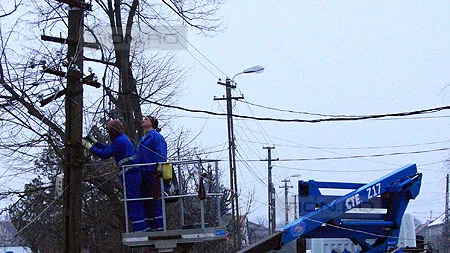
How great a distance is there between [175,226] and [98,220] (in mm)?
2506

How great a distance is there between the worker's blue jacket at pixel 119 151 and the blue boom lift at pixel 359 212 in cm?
280

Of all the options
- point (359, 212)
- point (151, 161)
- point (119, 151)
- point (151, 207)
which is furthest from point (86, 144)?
point (359, 212)

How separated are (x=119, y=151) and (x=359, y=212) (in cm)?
359

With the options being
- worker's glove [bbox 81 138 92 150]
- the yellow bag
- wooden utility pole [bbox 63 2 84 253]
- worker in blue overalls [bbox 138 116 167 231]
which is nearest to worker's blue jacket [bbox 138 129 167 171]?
worker in blue overalls [bbox 138 116 167 231]

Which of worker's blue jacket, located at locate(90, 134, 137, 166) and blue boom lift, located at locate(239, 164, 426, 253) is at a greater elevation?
worker's blue jacket, located at locate(90, 134, 137, 166)

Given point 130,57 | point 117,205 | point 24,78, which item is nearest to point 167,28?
point 130,57

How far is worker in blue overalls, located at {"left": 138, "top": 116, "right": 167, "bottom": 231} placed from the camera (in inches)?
441

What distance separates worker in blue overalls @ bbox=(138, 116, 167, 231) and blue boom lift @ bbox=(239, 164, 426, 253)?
2.39 metres

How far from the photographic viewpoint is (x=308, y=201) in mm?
9688

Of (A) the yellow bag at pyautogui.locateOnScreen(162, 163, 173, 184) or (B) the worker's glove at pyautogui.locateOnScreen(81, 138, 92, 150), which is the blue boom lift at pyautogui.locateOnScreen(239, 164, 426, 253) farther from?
(B) the worker's glove at pyautogui.locateOnScreen(81, 138, 92, 150)

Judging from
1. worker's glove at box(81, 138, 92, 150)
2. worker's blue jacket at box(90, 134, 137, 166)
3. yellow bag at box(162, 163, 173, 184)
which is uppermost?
worker's glove at box(81, 138, 92, 150)

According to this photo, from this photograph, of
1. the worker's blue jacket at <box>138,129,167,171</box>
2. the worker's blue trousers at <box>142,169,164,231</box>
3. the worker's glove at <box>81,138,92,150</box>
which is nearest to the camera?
the worker's blue jacket at <box>138,129,167,171</box>

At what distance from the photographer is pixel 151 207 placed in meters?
11.4

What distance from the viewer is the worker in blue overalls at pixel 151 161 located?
11.2m
